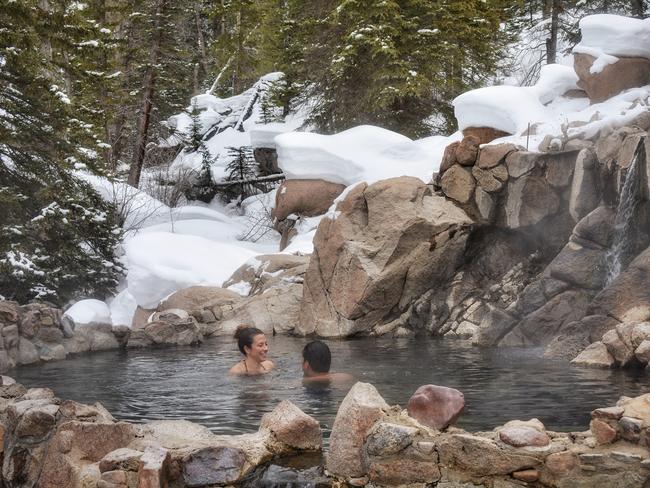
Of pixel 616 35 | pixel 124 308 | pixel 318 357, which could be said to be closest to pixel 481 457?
pixel 318 357

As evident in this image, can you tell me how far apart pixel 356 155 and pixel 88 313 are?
23.7 ft

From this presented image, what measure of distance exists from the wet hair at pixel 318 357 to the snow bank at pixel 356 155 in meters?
9.45

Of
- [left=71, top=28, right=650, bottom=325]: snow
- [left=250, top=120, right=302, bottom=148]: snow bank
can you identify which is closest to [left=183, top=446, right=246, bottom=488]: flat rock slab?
[left=71, top=28, right=650, bottom=325]: snow

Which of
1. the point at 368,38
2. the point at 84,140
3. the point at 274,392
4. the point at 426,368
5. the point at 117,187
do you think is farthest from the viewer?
the point at 117,187

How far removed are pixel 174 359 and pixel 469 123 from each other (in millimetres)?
7762

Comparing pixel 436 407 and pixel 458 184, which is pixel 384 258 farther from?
pixel 436 407

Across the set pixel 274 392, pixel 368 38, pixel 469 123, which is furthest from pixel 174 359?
pixel 368 38

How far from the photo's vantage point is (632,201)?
444 inches

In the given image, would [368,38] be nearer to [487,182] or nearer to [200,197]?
[487,182]

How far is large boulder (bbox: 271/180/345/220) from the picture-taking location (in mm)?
18750

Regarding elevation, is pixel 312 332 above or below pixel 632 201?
below

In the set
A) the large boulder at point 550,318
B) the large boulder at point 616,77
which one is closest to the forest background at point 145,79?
the large boulder at point 616,77

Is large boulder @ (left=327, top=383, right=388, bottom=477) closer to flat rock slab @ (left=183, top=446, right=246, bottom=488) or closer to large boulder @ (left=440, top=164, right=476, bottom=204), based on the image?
flat rock slab @ (left=183, top=446, right=246, bottom=488)

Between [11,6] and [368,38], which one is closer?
[11,6]
